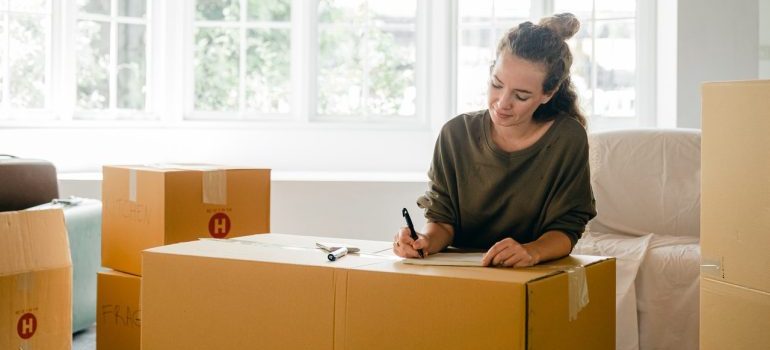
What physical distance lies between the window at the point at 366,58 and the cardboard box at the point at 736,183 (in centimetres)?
299

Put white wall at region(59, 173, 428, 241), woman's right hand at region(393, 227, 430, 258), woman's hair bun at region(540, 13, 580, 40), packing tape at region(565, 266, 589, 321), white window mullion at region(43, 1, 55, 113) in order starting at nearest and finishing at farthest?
1. packing tape at region(565, 266, 589, 321)
2. woman's right hand at region(393, 227, 430, 258)
3. woman's hair bun at region(540, 13, 580, 40)
4. white wall at region(59, 173, 428, 241)
5. white window mullion at region(43, 1, 55, 113)

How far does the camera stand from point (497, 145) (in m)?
1.79

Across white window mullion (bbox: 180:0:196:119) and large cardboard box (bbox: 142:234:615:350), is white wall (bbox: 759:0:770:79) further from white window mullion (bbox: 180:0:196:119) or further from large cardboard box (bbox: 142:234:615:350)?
large cardboard box (bbox: 142:234:615:350)

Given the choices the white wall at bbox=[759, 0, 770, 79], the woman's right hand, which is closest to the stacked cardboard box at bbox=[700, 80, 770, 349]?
the woman's right hand

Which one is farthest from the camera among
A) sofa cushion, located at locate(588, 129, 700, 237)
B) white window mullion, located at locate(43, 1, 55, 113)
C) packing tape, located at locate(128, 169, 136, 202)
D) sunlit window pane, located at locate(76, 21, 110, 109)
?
sunlit window pane, located at locate(76, 21, 110, 109)

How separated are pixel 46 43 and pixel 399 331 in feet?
11.3

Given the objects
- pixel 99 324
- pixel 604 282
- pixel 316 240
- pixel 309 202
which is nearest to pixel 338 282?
pixel 316 240

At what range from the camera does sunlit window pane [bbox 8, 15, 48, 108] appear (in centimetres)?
417

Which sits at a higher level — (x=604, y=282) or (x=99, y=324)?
(x=604, y=282)

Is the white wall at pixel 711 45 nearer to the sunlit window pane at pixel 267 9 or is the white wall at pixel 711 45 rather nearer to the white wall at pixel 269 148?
the white wall at pixel 269 148

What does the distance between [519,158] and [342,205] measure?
2.28 meters

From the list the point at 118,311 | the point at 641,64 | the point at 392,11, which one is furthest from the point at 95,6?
the point at 641,64

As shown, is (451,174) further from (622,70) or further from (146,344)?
(622,70)

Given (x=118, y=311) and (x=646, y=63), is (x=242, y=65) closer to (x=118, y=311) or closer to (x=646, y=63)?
(x=646, y=63)
